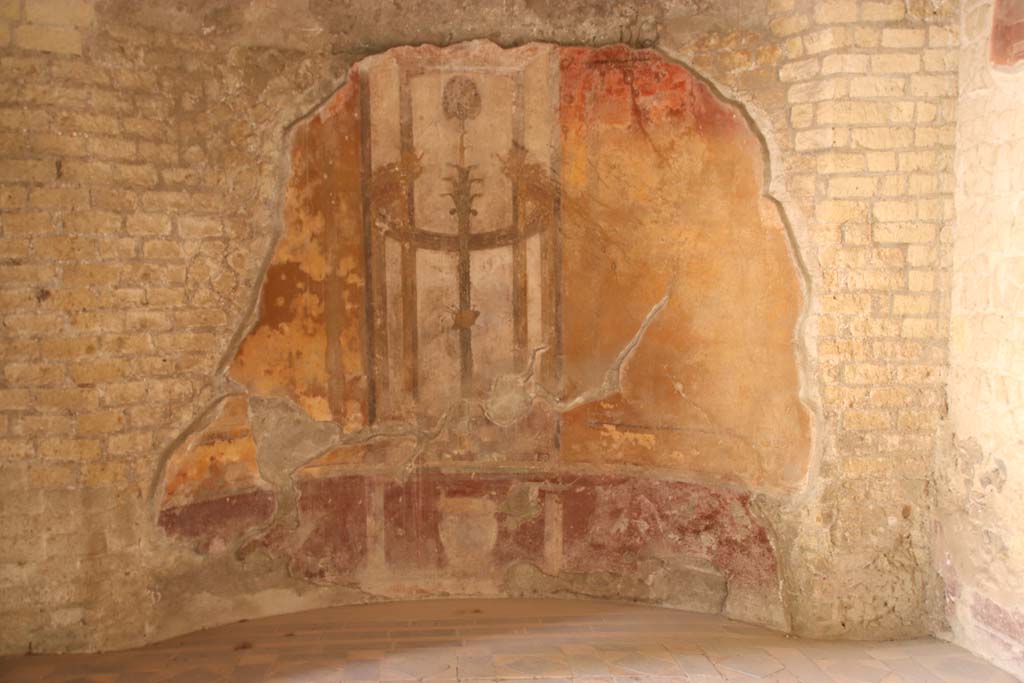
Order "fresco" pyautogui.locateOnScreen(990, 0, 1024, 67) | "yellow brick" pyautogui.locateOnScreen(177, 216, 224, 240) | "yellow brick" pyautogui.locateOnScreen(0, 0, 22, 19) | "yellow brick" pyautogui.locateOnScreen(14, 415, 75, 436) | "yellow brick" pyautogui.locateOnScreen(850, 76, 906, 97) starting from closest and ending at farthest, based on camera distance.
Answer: "fresco" pyautogui.locateOnScreen(990, 0, 1024, 67)
"yellow brick" pyautogui.locateOnScreen(0, 0, 22, 19)
"yellow brick" pyautogui.locateOnScreen(14, 415, 75, 436)
"yellow brick" pyautogui.locateOnScreen(850, 76, 906, 97)
"yellow brick" pyautogui.locateOnScreen(177, 216, 224, 240)

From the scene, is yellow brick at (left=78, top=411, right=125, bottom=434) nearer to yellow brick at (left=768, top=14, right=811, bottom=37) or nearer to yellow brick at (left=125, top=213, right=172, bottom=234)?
yellow brick at (left=125, top=213, right=172, bottom=234)

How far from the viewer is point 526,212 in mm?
3904

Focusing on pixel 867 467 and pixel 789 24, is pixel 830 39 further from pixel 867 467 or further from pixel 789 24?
pixel 867 467

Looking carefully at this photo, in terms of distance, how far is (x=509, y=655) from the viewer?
324cm

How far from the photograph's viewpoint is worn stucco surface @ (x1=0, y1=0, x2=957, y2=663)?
3.15m

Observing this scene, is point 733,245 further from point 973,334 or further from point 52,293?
point 52,293

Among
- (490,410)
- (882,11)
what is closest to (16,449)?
(490,410)

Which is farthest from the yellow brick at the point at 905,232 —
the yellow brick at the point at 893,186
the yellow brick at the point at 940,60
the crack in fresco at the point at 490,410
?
the crack in fresco at the point at 490,410

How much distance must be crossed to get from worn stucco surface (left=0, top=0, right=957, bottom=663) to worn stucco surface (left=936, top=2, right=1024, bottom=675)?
0.29ft

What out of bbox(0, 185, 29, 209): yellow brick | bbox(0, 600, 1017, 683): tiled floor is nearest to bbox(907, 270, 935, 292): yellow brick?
bbox(0, 600, 1017, 683): tiled floor

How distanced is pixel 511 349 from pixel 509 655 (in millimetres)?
1477

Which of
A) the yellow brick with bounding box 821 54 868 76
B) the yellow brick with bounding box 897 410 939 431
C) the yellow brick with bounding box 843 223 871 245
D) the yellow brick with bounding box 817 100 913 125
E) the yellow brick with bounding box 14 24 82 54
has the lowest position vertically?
the yellow brick with bounding box 897 410 939 431

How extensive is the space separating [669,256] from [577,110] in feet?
2.84

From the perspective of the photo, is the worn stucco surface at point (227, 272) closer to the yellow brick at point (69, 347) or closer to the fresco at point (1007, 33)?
the yellow brick at point (69, 347)
